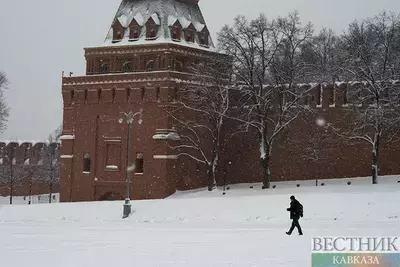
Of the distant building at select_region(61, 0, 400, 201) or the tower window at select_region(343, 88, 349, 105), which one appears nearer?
the tower window at select_region(343, 88, 349, 105)

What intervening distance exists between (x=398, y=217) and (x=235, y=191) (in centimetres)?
1391

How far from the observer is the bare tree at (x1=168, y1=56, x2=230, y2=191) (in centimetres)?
4084

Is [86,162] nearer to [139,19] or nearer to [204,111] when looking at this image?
[204,111]

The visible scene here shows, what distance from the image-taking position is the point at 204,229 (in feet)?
75.1

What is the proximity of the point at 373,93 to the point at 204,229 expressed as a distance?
18733 mm

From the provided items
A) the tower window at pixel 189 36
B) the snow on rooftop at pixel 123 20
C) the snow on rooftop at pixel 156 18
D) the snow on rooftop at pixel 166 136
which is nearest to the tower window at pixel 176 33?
the tower window at pixel 189 36

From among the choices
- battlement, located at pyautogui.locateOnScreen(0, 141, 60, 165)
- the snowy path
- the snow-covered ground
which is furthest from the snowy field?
battlement, located at pyautogui.locateOnScreen(0, 141, 60, 165)

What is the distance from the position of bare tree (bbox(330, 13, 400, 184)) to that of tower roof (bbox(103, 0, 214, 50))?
1166 centimetres

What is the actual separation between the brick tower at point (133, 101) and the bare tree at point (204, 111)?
2.66ft

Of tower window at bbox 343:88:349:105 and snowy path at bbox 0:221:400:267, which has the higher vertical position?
tower window at bbox 343:88:349:105

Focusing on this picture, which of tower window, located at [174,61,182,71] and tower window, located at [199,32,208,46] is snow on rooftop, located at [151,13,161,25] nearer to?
tower window, located at [174,61,182,71]

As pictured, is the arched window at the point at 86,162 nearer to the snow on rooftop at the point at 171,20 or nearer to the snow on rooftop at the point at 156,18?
the snow on rooftop at the point at 156,18

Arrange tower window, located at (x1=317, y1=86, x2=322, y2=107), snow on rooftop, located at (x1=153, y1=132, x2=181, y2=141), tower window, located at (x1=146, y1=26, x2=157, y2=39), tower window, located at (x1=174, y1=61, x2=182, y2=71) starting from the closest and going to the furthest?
1. snow on rooftop, located at (x1=153, y1=132, x2=181, y2=141)
2. tower window, located at (x1=317, y1=86, x2=322, y2=107)
3. tower window, located at (x1=174, y1=61, x2=182, y2=71)
4. tower window, located at (x1=146, y1=26, x2=157, y2=39)

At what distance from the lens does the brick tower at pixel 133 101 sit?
41725 mm
